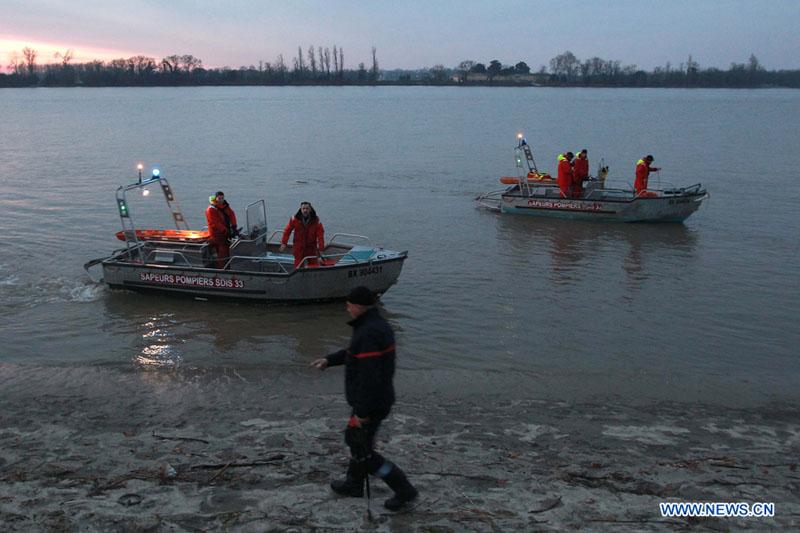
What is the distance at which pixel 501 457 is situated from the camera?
635cm

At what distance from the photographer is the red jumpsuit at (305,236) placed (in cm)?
1162

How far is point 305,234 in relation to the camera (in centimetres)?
1173

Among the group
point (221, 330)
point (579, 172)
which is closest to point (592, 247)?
point (579, 172)

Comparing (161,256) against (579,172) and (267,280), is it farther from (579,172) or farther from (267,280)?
(579,172)

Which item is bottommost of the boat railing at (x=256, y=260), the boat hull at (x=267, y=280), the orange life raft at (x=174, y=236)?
the boat hull at (x=267, y=280)

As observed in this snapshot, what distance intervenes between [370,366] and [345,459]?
1797mm

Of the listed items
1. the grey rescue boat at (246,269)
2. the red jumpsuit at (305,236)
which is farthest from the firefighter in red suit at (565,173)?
the red jumpsuit at (305,236)

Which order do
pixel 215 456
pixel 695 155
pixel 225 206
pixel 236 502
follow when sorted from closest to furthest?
1. pixel 236 502
2. pixel 215 456
3. pixel 225 206
4. pixel 695 155

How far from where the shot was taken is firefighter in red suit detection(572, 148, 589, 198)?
20.0 metres

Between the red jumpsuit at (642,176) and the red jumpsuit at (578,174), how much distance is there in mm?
1507

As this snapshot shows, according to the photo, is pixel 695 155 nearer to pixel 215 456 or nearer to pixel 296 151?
pixel 296 151

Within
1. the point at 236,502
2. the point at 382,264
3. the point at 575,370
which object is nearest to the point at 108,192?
the point at 382,264

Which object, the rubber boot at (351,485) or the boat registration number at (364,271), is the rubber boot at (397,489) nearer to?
the rubber boot at (351,485)

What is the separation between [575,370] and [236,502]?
5925 mm
